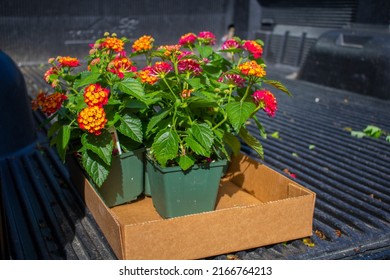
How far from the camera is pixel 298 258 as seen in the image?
5.89 ft

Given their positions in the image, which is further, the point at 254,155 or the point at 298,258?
the point at 254,155

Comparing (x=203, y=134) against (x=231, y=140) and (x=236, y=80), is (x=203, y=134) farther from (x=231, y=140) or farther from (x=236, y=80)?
(x=236, y=80)

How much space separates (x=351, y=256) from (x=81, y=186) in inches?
48.7

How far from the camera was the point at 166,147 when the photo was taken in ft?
5.90

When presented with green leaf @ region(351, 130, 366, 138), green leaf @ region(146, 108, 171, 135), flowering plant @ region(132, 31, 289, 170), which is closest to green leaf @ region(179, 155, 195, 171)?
flowering plant @ region(132, 31, 289, 170)

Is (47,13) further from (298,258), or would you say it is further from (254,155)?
(298,258)

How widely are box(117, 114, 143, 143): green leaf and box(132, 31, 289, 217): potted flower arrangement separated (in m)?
0.04

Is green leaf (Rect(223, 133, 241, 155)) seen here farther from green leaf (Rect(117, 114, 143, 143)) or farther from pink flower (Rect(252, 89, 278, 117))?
green leaf (Rect(117, 114, 143, 143))

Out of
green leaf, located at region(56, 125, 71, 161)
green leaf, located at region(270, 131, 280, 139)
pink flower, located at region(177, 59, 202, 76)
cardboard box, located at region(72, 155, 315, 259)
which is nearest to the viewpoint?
cardboard box, located at region(72, 155, 315, 259)

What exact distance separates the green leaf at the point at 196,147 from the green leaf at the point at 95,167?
366 mm

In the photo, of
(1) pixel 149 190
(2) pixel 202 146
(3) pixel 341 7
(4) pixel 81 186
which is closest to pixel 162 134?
(2) pixel 202 146

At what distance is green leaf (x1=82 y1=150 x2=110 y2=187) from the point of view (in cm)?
189

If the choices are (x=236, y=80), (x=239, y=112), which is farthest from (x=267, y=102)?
(x=236, y=80)

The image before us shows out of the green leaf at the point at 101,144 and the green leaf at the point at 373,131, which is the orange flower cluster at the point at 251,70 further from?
the green leaf at the point at 373,131
